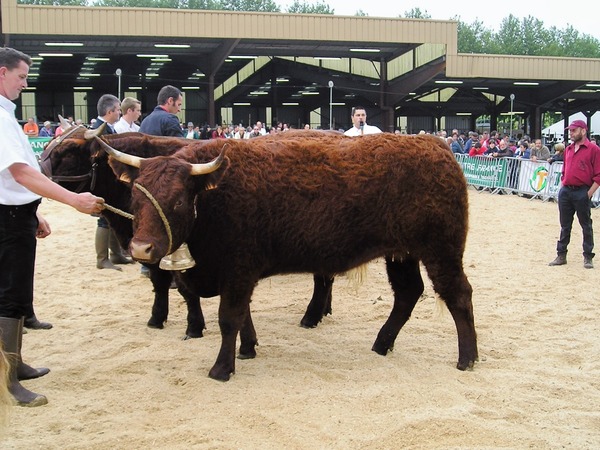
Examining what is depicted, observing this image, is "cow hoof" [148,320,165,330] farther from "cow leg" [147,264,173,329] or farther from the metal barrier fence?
the metal barrier fence

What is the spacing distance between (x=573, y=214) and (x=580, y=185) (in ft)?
1.40

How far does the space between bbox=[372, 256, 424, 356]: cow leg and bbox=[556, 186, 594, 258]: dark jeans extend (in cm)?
470

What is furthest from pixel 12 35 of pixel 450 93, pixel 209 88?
pixel 450 93

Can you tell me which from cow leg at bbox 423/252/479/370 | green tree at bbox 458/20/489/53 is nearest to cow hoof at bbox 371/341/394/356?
cow leg at bbox 423/252/479/370

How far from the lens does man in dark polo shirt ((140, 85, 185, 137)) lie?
777 cm

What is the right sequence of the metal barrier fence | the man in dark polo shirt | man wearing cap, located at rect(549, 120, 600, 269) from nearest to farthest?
the man in dark polo shirt < man wearing cap, located at rect(549, 120, 600, 269) < the metal barrier fence

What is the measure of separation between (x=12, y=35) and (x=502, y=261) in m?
20.6

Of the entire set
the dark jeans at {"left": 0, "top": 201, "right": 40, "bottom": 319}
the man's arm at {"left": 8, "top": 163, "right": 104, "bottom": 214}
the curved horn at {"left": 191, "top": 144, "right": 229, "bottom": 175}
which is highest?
the curved horn at {"left": 191, "top": 144, "right": 229, "bottom": 175}

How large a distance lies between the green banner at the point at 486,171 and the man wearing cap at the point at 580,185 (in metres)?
9.95

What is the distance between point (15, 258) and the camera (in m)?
4.27

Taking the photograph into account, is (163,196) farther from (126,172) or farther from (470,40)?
(470,40)

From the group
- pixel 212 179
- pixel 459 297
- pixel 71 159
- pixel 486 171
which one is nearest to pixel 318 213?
pixel 212 179

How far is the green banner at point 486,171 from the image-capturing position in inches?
767

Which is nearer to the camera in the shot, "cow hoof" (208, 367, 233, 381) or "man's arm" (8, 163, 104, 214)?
"man's arm" (8, 163, 104, 214)
